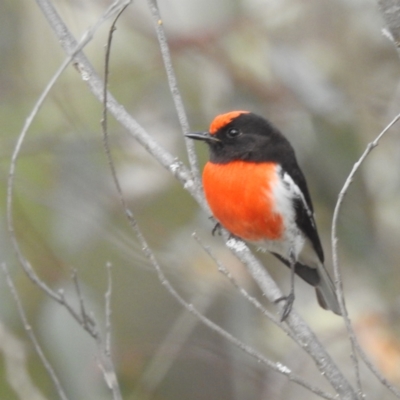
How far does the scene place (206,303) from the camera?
4.71 m

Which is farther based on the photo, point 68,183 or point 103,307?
point 68,183

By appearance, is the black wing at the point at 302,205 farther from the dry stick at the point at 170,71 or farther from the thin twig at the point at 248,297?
the thin twig at the point at 248,297

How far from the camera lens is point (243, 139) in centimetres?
353

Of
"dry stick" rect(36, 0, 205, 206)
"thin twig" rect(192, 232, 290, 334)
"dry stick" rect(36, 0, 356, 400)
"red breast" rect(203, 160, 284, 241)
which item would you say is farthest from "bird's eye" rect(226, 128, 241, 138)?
"thin twig" rect(192, 232, 290, 334)

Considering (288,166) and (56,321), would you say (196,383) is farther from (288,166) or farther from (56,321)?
(288,166)

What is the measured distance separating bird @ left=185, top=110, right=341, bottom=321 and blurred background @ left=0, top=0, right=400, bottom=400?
1.03m

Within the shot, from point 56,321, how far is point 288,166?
4.99 feet

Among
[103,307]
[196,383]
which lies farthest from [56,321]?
[196,383]

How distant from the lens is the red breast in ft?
10.9

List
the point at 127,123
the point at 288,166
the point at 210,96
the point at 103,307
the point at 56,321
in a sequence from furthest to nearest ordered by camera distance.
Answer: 1. the point at 210,96
2. the point at 103,307
3. the point at 56,321
4. the point at 288,166
5. the point at 127,123

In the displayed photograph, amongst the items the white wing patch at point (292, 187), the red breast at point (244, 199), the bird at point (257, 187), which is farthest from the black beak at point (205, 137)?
the white wing patch at point (292, 187)

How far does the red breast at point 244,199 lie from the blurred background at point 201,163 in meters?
1.08

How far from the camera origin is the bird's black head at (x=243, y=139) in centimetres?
350

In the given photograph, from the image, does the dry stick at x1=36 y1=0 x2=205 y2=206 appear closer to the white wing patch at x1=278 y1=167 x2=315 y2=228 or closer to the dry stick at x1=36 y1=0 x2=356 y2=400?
the dry stick at x1=36 y1=0 x2=356 y2=400
